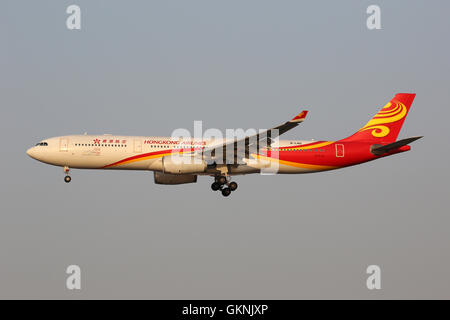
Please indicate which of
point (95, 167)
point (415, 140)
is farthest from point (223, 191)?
point (415, 140)

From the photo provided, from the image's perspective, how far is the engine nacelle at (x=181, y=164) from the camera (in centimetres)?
5566

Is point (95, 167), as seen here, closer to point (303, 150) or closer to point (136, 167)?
point (136, 167)

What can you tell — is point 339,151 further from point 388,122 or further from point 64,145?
point 64,145

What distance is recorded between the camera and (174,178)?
6178cm

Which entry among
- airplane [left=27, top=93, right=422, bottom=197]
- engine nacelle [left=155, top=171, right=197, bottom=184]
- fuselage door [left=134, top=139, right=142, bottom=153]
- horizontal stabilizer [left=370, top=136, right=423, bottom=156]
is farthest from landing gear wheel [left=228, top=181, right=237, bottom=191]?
horizontal stabilizer [left=370, top=136, right=423, bottom=156]

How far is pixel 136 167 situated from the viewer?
Answer: 189 ft

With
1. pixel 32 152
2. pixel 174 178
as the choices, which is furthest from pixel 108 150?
pixel 174 178

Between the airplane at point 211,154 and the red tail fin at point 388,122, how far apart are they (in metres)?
1.27

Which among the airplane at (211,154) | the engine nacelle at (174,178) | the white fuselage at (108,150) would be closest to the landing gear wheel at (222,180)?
the airplane at (211,154)

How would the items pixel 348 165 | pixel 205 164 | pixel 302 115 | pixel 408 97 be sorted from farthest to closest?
pixel 408 97, pixel 348 165, pixel 205 164, pixel 302 115

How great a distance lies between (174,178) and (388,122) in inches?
693

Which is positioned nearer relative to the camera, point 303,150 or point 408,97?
point 303,150

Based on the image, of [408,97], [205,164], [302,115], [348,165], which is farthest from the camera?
[408,97]

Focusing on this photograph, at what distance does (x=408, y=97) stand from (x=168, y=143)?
20932 mm
